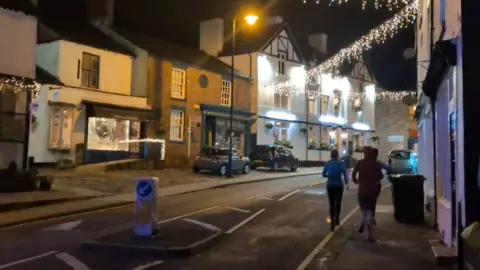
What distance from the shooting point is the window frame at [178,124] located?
32.2 metres

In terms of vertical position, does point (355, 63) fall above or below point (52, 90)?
above

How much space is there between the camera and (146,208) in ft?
33.1

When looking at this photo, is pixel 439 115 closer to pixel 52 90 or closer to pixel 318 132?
pixel 52 90

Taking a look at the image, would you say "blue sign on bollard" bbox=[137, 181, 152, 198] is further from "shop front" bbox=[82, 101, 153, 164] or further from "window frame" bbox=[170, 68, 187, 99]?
"window frame" bbox=[170, 68, 187, 99]

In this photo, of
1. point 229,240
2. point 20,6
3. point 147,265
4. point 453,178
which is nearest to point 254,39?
point 20,6

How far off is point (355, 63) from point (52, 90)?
111 feet

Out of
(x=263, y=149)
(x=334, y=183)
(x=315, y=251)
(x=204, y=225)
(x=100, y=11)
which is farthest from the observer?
(x=263, y=149)

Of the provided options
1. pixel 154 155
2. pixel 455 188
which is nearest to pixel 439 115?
pixel 455 188

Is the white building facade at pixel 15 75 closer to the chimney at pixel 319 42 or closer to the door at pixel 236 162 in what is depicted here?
the door at pixel 236 162

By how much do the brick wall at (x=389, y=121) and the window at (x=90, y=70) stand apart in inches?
1451

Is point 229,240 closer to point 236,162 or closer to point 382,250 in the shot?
point 382,250

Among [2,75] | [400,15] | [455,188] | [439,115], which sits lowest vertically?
[455,188]

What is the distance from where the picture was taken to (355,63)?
52.4 metres

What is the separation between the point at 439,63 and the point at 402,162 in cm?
2199
